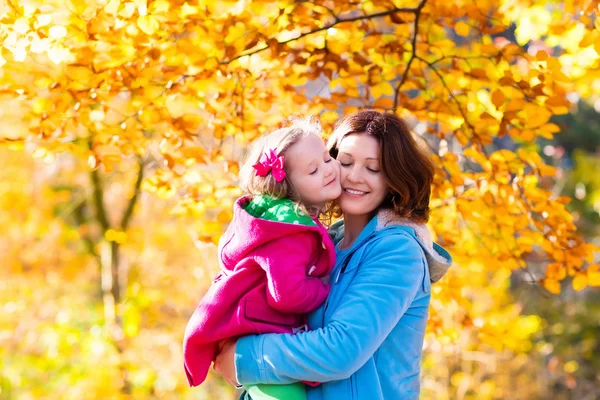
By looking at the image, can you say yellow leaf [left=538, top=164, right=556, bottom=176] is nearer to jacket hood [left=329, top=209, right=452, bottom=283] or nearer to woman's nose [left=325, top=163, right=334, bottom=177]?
jacket hood [left=329, top=209, right=452, bottom=283]

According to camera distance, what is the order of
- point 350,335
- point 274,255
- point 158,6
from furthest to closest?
point 158,6, point 274,255, point 350,335

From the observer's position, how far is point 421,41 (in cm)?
296

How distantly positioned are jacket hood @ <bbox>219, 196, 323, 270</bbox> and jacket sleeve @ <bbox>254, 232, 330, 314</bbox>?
2 cm

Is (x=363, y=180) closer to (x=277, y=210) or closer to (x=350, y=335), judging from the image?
(x=277, y=210)

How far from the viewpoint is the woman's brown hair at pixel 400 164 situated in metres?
2.06

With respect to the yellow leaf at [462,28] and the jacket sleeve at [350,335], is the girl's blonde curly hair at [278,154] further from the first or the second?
the yellow leaf at [462,28]

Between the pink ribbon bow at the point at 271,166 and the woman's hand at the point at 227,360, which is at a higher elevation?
the pink ribbon bow at the point at 271,166

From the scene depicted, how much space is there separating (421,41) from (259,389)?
169 cm

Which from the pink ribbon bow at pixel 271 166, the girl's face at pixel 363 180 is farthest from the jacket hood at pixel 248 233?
the girl's face at pixel 363 180

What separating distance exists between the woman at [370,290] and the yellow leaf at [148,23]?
2.16ft

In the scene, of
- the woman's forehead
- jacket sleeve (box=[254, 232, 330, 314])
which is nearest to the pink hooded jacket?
jacket sleeve (box=[254, 232, 330, 314])

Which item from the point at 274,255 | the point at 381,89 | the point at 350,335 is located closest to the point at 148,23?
the point at 274,255

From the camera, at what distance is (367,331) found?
175 cm

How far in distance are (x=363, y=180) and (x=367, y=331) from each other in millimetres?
A: 507
